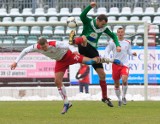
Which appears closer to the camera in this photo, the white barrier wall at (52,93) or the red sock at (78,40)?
the red sock at (78,40)

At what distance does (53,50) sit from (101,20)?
1998mm

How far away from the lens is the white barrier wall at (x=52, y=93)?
23109 mm

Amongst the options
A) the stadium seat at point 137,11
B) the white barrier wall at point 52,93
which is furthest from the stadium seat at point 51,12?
the white barrier wall at point 52,93

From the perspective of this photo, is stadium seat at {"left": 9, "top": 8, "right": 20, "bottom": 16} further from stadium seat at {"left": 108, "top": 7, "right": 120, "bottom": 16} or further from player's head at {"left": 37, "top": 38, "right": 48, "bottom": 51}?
player's head at {"left": 37, "top": 38, "right": 48, "bottom": 51}

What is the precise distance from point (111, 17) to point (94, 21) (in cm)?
1541

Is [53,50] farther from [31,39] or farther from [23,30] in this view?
[23,30]

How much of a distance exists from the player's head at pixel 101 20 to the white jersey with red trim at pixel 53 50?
1.62m

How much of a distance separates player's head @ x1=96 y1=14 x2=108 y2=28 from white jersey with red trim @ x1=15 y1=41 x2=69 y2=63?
5.32 feet

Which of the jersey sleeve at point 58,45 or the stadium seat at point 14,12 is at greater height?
the jersey sleeve at point 58,45

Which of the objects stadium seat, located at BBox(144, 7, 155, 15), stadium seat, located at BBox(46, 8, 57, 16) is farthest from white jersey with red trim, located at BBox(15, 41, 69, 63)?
stadium seat, located at BBox(46, 8, 57, 16)

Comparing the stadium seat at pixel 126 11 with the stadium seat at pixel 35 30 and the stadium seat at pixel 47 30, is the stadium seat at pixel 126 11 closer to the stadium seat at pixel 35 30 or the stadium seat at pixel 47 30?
the stadium seat at pixel 35 30

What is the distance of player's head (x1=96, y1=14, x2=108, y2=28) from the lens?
15062mm

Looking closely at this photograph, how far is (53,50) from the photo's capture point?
13648mm
